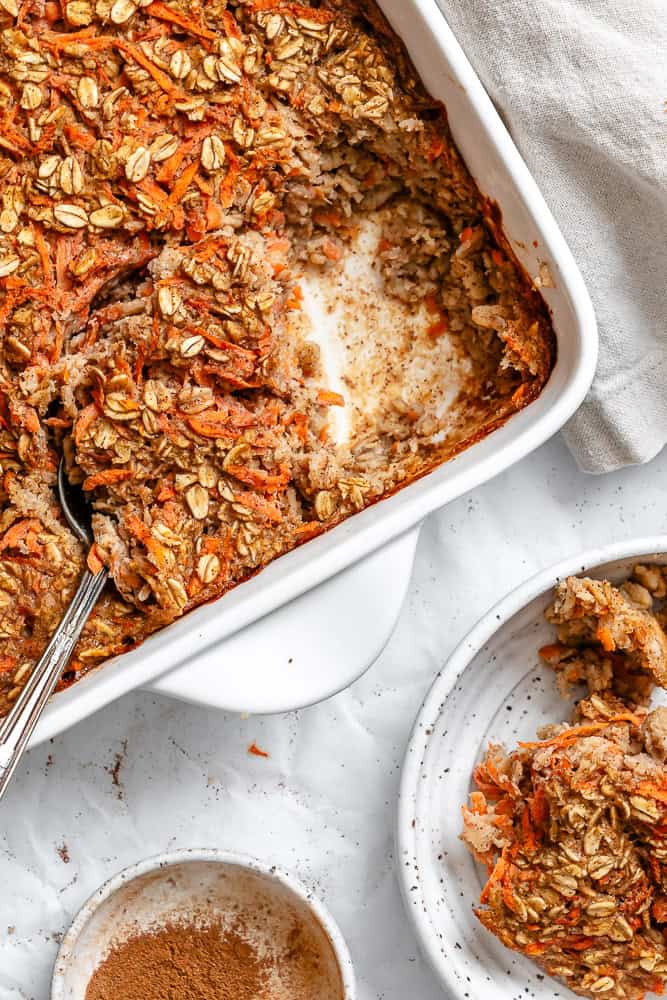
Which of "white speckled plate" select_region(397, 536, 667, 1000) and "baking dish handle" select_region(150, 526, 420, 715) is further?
"white speckled plate" select_region(397, 536, 667, 1000)

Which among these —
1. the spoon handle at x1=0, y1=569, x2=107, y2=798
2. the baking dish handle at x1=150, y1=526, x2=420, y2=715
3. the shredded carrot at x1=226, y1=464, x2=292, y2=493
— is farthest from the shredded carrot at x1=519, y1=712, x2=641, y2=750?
the spoon handle at x1=0, y1=569, x2=107, y2=798

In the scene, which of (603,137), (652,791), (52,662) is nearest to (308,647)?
(52,662)

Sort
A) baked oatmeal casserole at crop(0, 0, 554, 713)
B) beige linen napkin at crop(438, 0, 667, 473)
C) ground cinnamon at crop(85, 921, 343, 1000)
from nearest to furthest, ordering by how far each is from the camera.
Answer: baked oatmeal casserole at crop(0, 0, 554, 713) → beige linen napkin at crop(438, 0, 667, 473) → ground cinnamon at crop(85, 921, 343, 1000)

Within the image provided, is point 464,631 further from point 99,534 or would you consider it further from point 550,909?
point 99,534

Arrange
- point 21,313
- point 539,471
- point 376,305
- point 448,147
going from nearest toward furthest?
point 21,313 → point 448,147 → point 376,305 → point 539,471

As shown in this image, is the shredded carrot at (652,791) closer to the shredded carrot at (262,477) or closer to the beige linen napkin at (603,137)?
the beige linen napkin at (603,137)

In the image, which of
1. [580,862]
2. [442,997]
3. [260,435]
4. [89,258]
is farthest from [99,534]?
[442,997]

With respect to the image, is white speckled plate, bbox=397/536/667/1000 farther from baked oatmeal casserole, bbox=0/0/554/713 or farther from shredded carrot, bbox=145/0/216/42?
shredded carrot, bbox=145/0/216/42

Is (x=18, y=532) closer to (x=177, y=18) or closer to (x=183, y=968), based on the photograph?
(x=177, y=18)
